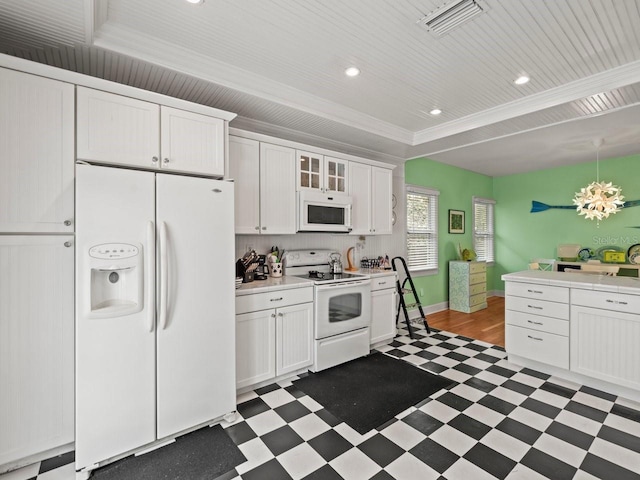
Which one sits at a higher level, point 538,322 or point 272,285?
point 272,285

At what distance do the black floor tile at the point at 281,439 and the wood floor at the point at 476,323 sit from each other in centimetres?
296

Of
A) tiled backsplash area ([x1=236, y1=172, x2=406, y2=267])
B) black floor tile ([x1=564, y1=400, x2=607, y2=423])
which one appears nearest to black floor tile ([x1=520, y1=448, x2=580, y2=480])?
black floor tile ([x1=564, y1=400, x2=607, y2=423])

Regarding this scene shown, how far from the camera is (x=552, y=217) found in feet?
19.5

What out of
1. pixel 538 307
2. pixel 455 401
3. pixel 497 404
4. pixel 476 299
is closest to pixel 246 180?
pixel 455 401

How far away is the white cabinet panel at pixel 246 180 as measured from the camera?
9.34 feet

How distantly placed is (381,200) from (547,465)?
304 cm

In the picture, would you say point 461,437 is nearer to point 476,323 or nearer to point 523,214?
point 476,323

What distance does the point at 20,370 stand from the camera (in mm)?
1785

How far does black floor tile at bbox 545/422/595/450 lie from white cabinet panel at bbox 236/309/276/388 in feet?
7.13

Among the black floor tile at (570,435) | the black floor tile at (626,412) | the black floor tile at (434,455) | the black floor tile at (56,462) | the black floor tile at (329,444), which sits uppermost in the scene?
the black floor tile at (626,412)

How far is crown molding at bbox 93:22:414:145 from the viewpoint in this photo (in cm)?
204

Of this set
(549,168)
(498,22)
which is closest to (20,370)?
(498,22)

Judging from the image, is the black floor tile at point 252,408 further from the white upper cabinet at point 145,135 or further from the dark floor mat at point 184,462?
the white upper cabinet at point 145,135

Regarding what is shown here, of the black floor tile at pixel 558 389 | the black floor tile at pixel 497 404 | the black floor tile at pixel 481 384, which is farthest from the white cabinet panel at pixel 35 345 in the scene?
the black floor tile at pixel 558 389
